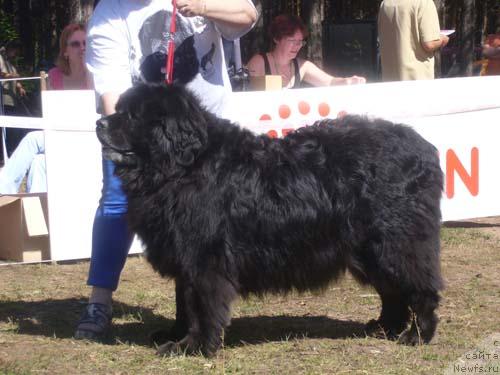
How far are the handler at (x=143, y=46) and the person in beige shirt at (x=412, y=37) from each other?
4066 mm

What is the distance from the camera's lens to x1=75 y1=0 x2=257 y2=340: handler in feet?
14.6

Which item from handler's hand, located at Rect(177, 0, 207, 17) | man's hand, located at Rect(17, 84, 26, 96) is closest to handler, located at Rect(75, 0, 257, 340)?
handler's hand, located at Rect(177, 0, 207, 17)

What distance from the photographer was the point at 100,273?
488 centimetres

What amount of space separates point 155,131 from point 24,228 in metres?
3.13

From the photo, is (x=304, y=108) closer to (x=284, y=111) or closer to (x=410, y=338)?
(x=284, y=111)

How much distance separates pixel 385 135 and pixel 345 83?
3.76 meters

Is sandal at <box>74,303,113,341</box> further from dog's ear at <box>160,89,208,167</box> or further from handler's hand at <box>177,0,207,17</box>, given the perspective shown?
handler's hand at <box>177,0,207,17</box>

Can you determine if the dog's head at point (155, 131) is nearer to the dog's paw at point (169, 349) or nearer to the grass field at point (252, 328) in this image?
the dog's paw at point (169, 349)

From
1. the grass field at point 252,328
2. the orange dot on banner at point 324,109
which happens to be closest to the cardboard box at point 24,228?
the grass field at point 252,328

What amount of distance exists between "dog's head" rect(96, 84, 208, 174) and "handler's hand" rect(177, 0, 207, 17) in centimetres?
44

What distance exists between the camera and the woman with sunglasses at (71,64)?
845cm

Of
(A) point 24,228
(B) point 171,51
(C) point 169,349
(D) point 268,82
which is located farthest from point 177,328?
(D) point 268,82

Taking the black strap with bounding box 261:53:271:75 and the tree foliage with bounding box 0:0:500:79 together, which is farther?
the tree foliage with bounding box 0:0:500:79

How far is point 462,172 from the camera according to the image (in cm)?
767
